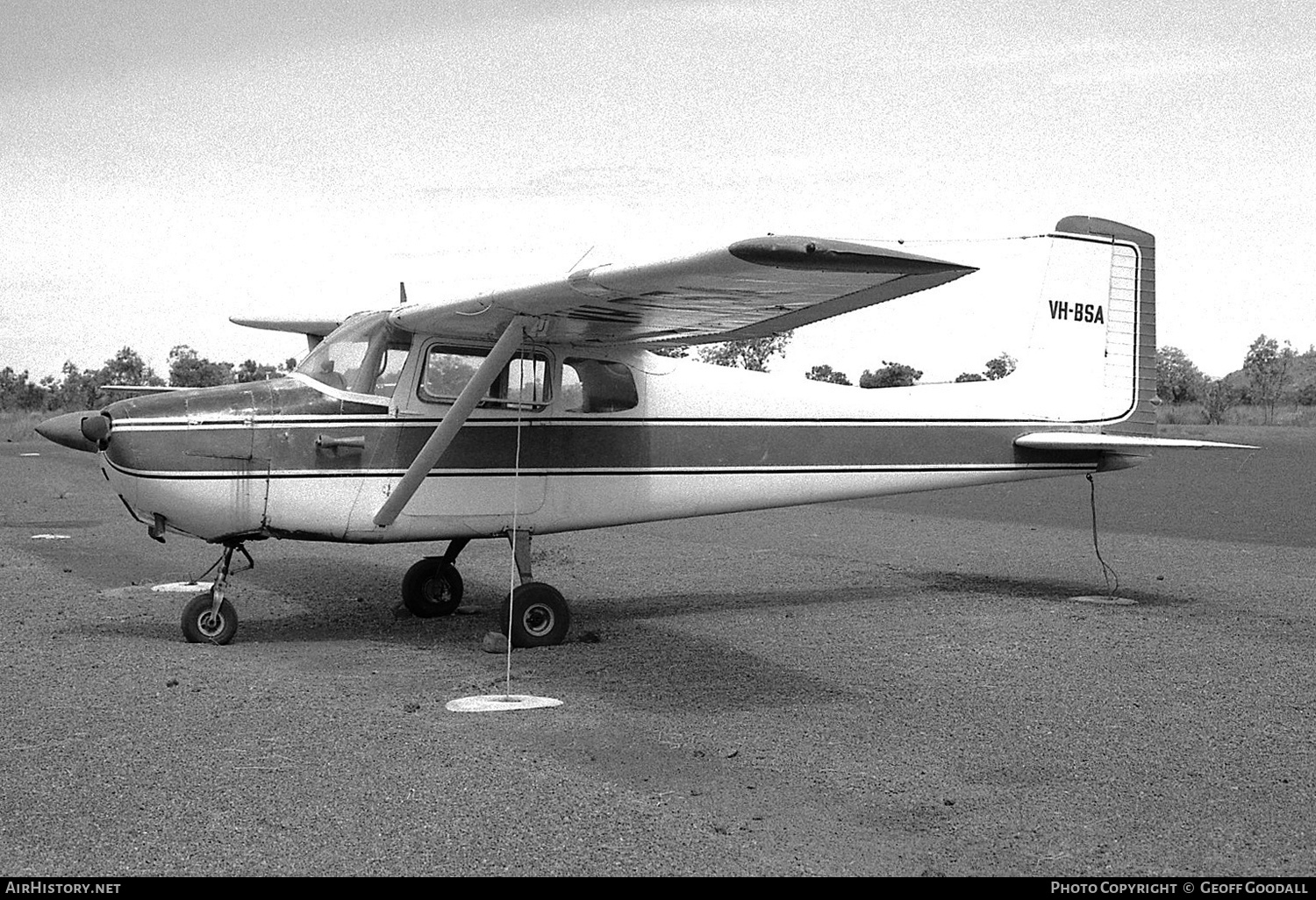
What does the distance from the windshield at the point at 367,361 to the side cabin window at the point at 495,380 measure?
216mm

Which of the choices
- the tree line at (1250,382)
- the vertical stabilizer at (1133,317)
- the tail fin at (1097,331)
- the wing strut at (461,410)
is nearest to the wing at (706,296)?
the wing strut at (461,410)

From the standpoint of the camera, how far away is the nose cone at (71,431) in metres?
8.27

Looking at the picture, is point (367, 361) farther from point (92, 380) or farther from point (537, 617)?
point (92, 380)

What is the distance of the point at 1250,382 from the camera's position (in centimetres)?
8306

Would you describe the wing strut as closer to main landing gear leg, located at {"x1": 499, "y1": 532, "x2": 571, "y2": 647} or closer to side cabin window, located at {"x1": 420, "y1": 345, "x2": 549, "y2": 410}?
side cabin window, located at {"x1": 420, "y1": 345, "x2": 549, "y2": 410}

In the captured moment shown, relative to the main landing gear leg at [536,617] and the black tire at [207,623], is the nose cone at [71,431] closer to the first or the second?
the black tire at [207,623]

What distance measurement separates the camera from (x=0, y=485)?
25.7m

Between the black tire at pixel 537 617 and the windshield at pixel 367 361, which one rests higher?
the windshield at pixel 367 361

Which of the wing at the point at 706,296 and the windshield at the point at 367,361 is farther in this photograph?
the windshield at the point at 367,361

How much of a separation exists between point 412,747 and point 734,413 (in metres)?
4.91

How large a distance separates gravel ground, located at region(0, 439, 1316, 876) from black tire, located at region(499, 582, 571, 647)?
181mm

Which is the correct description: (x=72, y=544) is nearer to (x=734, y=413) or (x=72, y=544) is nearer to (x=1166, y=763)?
(x=734, y=413)

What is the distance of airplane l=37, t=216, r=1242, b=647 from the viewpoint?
822 centimetres

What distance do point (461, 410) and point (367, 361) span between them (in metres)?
0.98
